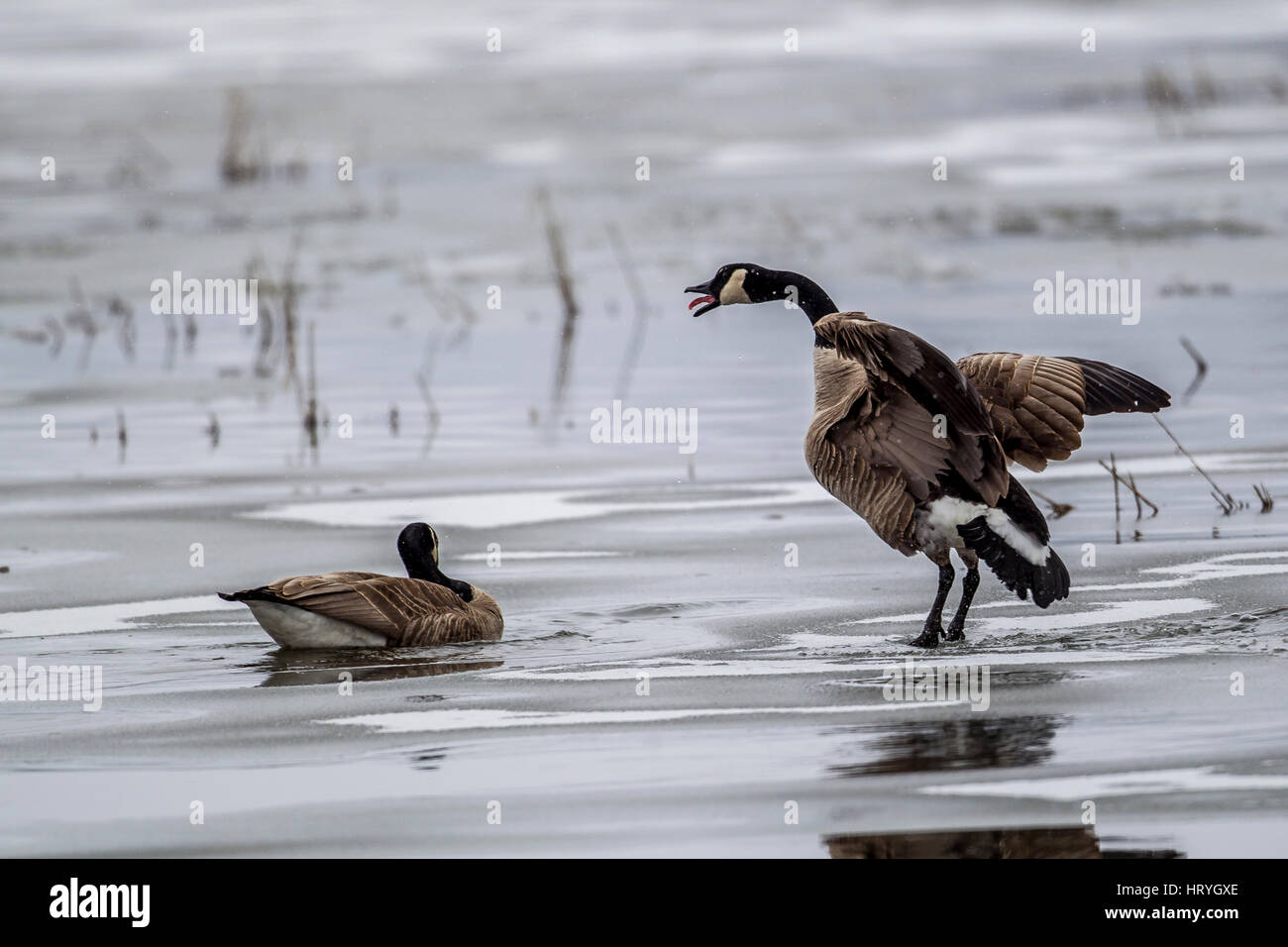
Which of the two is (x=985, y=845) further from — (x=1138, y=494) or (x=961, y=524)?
(x=1138, y=494)

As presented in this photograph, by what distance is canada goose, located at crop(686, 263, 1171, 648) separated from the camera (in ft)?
26.8

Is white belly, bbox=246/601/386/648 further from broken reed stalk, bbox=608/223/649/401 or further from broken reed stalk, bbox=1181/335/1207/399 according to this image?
broken reed stalk, bbox=1181/335/1207/399

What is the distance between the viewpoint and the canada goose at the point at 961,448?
818 cm

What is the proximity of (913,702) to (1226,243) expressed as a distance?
16.7 m

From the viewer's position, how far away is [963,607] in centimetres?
840

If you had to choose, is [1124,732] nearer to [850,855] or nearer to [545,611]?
[850,855]

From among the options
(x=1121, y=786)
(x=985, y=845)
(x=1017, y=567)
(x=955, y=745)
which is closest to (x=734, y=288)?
(x=1017, y=567)

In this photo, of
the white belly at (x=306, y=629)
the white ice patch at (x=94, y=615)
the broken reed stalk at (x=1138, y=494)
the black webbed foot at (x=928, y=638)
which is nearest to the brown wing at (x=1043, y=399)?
the black webbed foot at (x=928, y=638)

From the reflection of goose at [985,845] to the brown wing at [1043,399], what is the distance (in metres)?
3.29

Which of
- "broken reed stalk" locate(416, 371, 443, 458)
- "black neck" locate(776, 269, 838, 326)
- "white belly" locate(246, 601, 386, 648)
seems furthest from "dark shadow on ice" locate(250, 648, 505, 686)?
"broken reed stalk" locate(416, 371, 443, 458)

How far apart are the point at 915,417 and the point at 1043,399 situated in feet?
2.13

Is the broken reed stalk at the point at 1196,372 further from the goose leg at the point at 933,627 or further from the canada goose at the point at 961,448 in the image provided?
the goose leg at the point at 933,627
